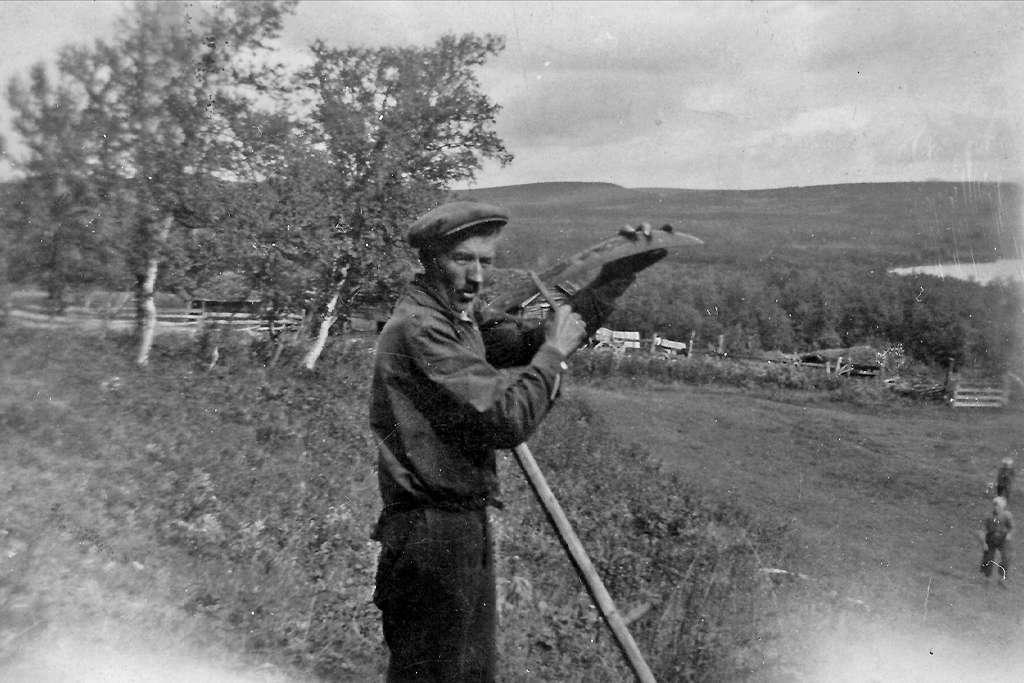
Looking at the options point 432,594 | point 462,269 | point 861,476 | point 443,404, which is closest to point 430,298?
point 462,269

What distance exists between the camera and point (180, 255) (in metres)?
4.73

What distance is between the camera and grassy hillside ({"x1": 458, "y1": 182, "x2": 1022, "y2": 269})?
12.9 feet

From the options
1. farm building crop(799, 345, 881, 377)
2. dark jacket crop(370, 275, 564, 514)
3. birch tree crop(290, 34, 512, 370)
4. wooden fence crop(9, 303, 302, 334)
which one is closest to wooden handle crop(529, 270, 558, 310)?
dark jacket crop(370, 275, 564, 514)

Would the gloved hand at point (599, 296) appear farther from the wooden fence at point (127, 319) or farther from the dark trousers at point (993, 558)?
the dark trousers at point (993, 558)

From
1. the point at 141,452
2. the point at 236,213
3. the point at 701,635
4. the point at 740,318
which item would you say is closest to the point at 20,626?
the point at 141,452

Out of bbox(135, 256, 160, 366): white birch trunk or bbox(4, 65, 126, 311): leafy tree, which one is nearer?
bbox(4, 65, 126, 311): leafy tree

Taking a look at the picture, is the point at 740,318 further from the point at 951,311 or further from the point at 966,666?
the point at 966,666

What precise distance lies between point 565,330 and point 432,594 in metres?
0.74

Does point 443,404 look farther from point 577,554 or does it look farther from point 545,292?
point 577,554

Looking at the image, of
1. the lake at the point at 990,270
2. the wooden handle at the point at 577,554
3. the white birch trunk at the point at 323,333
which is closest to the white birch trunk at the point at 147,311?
the white birch trunk at the point at 323,333

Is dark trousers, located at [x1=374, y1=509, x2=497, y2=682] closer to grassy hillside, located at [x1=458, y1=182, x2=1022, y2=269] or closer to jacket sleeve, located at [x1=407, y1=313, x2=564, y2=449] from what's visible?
jacket sleeve, located at [x1=407, y1=313, x2=564, y2=449]

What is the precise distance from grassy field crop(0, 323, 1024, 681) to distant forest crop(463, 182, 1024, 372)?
1.06m

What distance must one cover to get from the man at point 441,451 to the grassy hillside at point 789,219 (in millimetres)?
1430

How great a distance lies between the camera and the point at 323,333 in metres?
5.49
